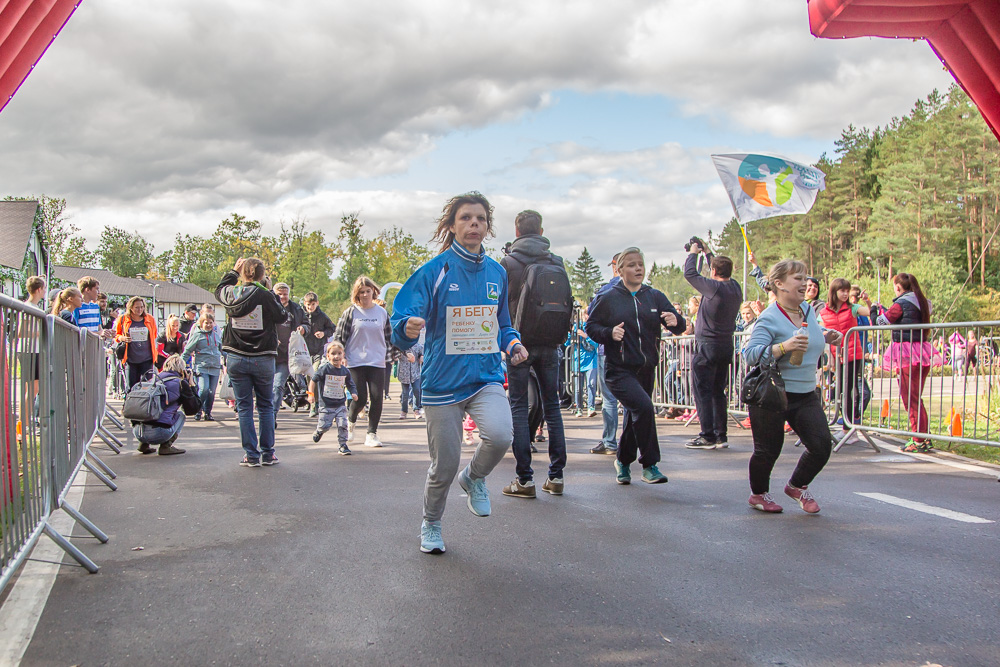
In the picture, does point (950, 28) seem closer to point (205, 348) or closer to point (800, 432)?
point (800, 432)

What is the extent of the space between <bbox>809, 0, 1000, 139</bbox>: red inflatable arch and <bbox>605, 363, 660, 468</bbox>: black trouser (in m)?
2.95

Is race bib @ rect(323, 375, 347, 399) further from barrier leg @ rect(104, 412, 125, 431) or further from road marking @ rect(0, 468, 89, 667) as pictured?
road marking @ rect(0, 468, 89, 667)

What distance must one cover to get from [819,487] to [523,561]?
3405mm

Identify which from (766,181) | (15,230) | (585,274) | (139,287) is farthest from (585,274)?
(766,181)

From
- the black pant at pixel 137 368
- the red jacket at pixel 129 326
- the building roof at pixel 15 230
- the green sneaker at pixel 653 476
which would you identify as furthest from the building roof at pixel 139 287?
the green sneaker at pixel 653 476

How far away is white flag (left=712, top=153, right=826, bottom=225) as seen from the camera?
13344 mm

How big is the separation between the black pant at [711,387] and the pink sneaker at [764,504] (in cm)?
343

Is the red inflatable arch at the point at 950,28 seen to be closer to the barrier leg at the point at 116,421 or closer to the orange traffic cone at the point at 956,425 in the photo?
the orange traffic cone at the point at 956,425

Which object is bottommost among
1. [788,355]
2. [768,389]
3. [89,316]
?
[768,389]

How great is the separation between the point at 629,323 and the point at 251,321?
12.3 ft

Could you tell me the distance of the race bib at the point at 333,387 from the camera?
9375mm

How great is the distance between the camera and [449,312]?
455 centimetres

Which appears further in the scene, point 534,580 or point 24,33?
point 24,33

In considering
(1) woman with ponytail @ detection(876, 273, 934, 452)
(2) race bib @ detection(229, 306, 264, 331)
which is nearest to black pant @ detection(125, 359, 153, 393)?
(2) race bib @ detection(229, 306, 264, 331)
